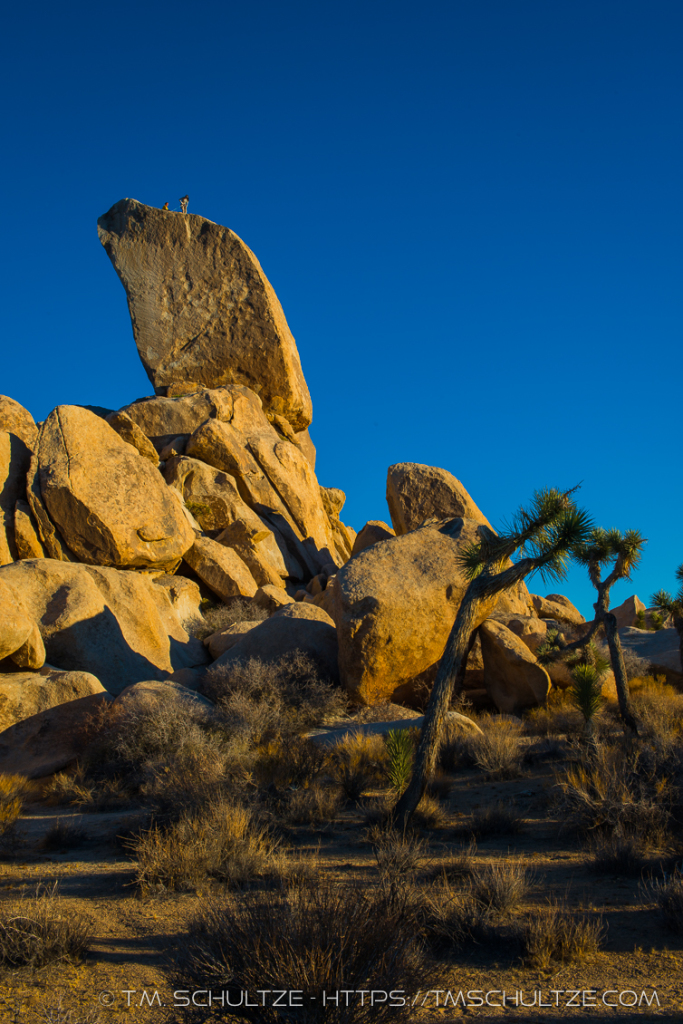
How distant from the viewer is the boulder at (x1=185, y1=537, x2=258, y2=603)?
2250 cm

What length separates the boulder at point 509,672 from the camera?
48.6 ft

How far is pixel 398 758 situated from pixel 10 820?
15.6 ft

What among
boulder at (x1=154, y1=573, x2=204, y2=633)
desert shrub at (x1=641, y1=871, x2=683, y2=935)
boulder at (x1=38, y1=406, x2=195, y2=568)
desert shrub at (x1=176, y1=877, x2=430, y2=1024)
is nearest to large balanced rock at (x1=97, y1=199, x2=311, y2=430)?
boulder at (x1=38, y1=406, x2=195, y2=568)

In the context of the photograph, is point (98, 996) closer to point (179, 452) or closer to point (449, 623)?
point (449, 623)

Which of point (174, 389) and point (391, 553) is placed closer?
point (391, 553)

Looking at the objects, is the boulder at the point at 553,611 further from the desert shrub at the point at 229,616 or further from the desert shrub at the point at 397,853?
the desert shrub at the point at 397,853

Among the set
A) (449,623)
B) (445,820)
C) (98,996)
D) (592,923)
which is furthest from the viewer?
(449,623)

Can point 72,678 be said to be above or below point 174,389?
below

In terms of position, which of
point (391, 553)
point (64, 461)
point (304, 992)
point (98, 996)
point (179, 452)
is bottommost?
point (98, 996)

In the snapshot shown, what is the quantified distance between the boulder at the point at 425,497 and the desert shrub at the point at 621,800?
16.4 metres

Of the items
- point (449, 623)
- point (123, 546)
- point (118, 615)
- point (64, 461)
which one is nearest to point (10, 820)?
point (118, 615)

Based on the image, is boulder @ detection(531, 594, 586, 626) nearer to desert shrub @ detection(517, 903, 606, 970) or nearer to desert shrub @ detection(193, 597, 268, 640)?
desert shrub @ detection(193, 597, 268, 640)

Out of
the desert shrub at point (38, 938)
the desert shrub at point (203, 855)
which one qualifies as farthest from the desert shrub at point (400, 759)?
the desert shrub at point (38, 938)

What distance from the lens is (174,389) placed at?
32.9 m
